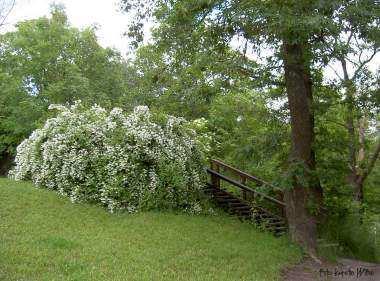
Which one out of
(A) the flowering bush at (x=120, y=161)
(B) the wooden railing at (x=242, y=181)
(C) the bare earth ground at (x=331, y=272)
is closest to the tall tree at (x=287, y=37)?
(C) the bare earth ground at (x=331, y=272)

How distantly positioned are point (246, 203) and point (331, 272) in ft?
17.3

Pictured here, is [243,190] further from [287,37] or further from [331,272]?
[287,37]

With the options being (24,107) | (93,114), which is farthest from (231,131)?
(24,107)

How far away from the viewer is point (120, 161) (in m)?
13.3

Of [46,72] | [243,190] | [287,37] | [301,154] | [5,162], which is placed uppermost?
[46,72]

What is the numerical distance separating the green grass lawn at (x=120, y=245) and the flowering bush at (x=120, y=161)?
1.91ft

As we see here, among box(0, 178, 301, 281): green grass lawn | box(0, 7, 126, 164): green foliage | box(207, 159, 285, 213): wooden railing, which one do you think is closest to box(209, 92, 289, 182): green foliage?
box(207, 159, 285, 213): wooden railing

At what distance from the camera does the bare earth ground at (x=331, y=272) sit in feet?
33.2

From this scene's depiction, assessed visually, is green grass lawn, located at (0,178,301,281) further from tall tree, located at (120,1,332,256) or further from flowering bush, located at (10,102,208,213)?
tall tree, located at (120,1,332,256)

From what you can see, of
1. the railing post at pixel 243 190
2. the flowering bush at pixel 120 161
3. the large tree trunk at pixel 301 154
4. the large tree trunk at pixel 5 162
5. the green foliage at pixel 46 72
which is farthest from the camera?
the large tree trunk at pixel 5 162

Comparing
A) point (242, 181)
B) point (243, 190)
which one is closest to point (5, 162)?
point (242, 181)

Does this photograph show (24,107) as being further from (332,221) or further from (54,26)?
(332,221)

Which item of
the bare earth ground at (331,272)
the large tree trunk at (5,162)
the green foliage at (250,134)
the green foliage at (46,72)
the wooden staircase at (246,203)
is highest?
the green foliage at (46,72)

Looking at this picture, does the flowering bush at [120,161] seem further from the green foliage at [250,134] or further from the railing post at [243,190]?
the railing post at [243,190]
